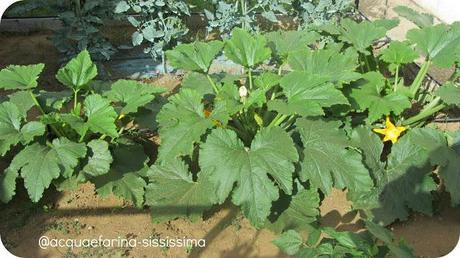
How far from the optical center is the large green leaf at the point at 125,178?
11.4 ft

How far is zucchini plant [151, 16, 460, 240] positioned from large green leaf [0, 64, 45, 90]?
102cm

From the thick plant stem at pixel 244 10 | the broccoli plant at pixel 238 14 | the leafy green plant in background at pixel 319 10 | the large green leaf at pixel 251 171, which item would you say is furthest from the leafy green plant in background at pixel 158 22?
the large green leaf at pixel 251 171

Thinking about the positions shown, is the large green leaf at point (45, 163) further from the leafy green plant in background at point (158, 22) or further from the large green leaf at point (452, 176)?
the large green leaf at point (452, 176)

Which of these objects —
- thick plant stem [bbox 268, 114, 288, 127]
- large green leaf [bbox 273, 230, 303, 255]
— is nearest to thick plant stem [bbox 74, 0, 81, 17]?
thick plant stem [bbox 268, 114, 288, 127]

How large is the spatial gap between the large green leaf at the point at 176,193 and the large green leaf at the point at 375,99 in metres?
1.30

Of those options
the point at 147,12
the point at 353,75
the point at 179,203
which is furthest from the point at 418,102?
the point at 147,12

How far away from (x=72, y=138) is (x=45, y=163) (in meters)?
0.48

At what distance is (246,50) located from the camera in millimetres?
3707

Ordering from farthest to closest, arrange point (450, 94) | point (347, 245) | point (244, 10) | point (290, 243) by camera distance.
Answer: point (244, 10), point (450, 94), point (290, 243), point (347, 245)

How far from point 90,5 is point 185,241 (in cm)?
289

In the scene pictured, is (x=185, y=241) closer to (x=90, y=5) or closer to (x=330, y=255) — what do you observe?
(x=330, y=255)

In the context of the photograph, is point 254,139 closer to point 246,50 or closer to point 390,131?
point 246,50

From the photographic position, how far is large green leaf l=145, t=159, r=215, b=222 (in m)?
3.39

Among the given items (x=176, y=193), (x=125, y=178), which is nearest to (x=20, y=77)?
(x=125, y=178)
